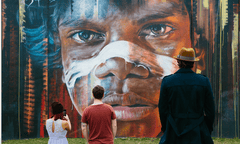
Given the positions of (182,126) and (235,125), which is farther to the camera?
(235,125)

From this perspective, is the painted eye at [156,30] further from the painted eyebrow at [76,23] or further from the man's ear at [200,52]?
the painted eyebrow at [76,23]

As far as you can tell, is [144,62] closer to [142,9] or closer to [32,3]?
[142,9]

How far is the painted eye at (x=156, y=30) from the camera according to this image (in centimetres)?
734

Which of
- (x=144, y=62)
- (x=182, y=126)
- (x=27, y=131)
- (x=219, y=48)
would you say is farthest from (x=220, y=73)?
(x=27, y=131)

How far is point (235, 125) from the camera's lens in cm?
707

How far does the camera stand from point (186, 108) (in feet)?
8.72

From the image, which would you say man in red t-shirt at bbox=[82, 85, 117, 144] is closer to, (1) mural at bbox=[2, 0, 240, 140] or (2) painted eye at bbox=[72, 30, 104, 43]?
(1) mural at bbox=[2, 0, 240, 140]

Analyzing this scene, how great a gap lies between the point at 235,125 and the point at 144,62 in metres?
Answer: 3.11

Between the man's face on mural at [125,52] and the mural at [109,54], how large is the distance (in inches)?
1.1

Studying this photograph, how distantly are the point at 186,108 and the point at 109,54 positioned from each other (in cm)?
486

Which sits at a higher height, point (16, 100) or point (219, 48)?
point (219, 48)

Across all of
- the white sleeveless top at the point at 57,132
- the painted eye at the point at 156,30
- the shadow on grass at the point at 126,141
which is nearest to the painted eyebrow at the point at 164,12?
the painted eye at the point at 156,30

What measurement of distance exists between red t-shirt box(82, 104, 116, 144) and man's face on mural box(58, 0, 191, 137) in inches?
159

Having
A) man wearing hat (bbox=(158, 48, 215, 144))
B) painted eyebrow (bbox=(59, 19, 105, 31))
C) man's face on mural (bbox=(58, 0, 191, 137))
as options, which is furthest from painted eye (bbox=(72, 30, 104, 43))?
man wearing hat (bbox=(158, 48, 215, 144))
